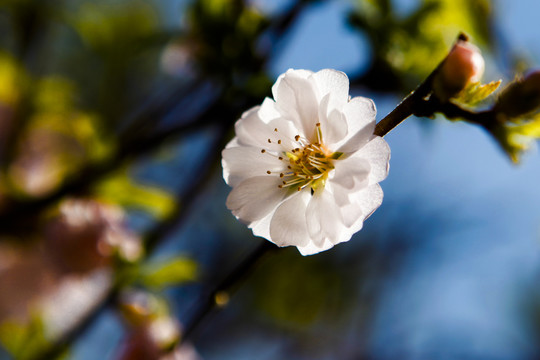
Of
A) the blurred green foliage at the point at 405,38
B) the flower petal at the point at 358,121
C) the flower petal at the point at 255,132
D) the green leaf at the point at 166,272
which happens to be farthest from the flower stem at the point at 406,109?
the green leaf at the point at 166,272

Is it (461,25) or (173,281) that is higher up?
(461,25)

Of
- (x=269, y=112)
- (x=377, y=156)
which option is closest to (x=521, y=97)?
(x=377, y=156)

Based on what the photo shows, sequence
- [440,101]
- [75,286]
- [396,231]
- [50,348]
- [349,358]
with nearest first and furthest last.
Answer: [440,101] < [50,348] < [75,286] < [349,358] < [396,231]

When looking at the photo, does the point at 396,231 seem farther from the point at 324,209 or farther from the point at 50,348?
the point at 324,209

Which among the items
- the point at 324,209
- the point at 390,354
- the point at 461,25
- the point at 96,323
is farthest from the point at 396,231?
the point at 324,209

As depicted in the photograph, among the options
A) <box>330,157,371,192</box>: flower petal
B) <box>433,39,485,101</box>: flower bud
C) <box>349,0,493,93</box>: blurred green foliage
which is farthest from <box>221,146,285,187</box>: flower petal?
<box>349,0,493,93</box>: blurred green foliage

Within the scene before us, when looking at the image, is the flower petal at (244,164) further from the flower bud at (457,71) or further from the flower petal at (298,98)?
the flower bud at (457,71)
